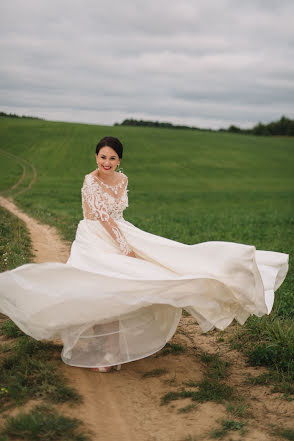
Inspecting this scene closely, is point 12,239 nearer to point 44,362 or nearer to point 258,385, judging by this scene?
point 44,362

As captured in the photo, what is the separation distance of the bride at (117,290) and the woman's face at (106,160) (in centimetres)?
1

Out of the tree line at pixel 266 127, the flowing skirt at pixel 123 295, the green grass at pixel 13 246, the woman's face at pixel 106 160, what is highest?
the tree line at pixel 266 127

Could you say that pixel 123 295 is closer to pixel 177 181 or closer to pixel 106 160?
pixel 106 160

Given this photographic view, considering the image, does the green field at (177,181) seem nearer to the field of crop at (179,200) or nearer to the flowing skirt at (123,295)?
the field of crop at (179,200)

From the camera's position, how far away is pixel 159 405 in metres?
4.40

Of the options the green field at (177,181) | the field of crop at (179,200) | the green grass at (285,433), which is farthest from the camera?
the green field at (177,181)

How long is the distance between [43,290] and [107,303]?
717 mm

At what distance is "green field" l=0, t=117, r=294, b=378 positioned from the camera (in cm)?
1563

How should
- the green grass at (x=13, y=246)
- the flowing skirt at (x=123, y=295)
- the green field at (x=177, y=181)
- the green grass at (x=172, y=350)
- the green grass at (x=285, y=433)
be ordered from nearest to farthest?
the green grass at (x=285, y=433) < the flowing skirt at (x=123, y=295) < the green grass at (x=172, y=350) < the green grass at (x=13, y=246) < the green field at (x=177, y=181)

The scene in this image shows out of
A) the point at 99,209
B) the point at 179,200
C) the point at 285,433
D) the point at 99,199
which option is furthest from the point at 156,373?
the point at 179,200

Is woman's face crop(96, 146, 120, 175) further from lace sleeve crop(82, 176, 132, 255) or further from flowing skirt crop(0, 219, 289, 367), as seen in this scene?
flowing skirt crop(0, 219, 289, 367)

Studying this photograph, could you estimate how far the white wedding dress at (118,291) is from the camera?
446cm

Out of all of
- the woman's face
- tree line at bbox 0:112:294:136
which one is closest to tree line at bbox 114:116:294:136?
tree line at bbox 0:112:294:136

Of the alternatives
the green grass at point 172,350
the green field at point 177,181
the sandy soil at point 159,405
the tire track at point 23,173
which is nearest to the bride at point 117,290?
the sandy soil at point 159,405
